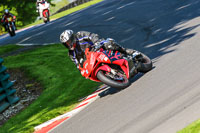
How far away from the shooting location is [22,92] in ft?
39.3

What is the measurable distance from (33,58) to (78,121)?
30.1 ft

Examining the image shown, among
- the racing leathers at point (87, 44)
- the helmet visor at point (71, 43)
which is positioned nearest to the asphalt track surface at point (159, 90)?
the racing leathers at point (87, 44)

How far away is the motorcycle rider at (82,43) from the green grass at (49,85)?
131 cm

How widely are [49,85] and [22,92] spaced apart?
941 millimetres

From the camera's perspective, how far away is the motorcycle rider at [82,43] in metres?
8.13

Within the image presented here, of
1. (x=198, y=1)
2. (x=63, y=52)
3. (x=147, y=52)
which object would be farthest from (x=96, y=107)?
(x=198, y=1)

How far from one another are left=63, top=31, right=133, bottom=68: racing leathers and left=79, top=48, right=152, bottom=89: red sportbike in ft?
0.51

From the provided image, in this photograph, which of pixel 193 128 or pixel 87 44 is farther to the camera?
pixel 87 44

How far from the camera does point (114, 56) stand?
26.4 ft

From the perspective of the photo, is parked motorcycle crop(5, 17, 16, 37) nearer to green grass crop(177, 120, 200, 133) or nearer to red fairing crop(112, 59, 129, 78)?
red fairing crop(112, 59, 129, 78)

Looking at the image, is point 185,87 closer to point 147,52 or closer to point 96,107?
point 96,107

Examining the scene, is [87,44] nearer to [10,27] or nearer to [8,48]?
[8,48]

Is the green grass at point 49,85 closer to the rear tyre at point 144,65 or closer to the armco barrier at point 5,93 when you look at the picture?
the armco barrier at point 5,93

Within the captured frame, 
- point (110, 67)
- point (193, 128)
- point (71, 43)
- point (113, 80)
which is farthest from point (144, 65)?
point (193, 128)
